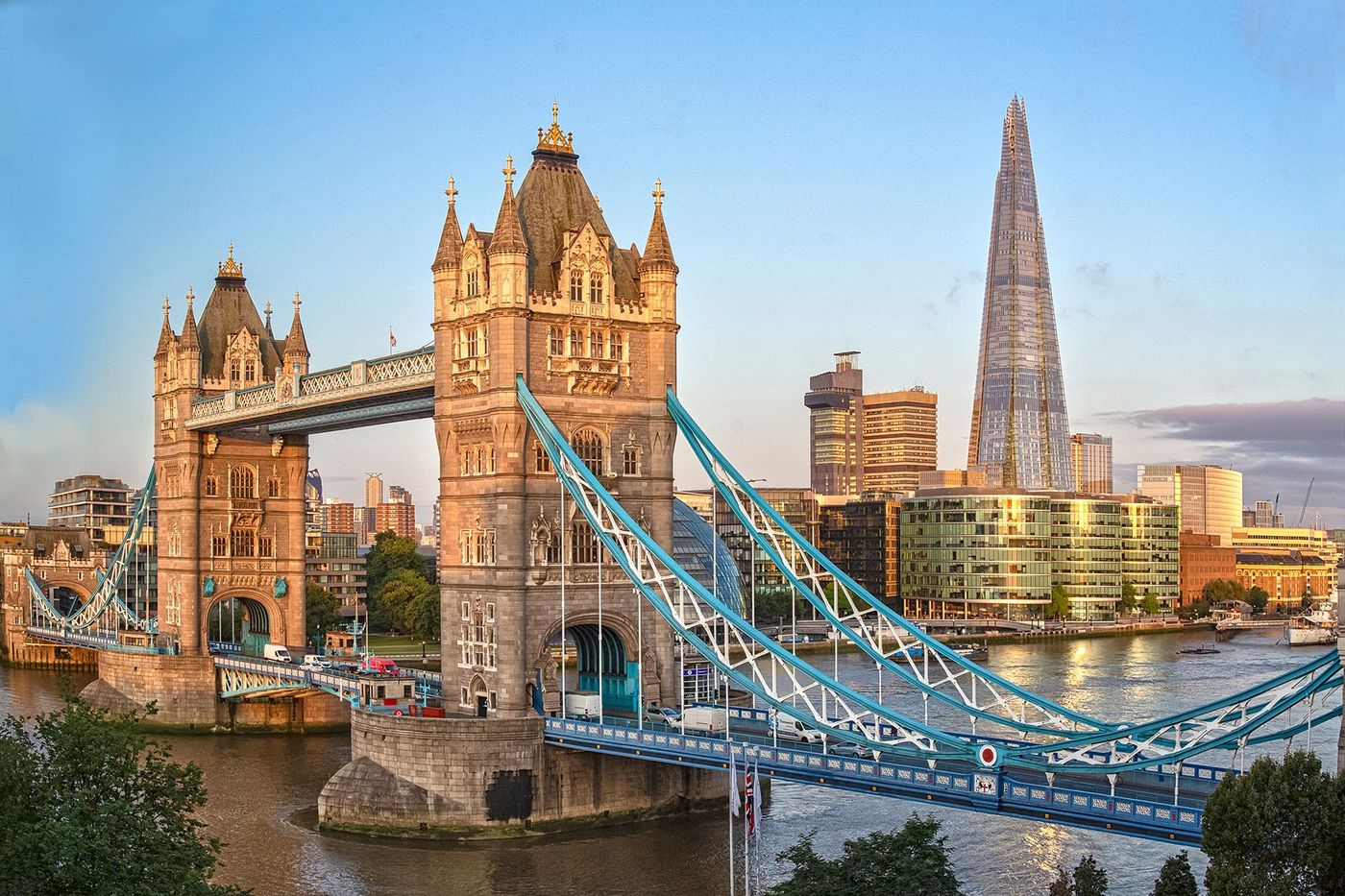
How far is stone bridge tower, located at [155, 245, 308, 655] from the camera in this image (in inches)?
3642

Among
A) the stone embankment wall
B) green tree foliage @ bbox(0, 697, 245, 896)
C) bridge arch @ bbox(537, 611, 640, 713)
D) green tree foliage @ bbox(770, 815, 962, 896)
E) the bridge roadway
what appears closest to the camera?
green tree foliage @ bbox(0, 697, 245, 896)

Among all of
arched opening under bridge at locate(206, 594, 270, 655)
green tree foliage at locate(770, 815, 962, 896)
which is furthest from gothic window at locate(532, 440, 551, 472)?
arched opening under bridge at locate(206, 594, 270, 655)

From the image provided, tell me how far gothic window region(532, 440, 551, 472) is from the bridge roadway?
33.0 feet

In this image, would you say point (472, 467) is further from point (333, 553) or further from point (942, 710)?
point (333, 553)

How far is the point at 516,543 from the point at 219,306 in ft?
138

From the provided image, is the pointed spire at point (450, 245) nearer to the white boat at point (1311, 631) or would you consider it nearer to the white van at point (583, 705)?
the white van at point (583, 705)

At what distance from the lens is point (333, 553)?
6624 inches

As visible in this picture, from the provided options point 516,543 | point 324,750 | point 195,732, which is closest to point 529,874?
point 516,543

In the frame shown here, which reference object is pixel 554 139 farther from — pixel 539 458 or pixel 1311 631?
pixel 1311 631

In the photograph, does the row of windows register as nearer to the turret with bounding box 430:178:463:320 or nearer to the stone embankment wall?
the turret with bounding box 430:178:463:320

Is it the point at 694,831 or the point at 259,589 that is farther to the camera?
the point at 259,589

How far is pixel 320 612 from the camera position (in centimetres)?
13200

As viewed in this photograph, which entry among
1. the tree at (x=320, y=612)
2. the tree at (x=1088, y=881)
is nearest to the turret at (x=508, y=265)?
the tree at (x=1088, y=881)

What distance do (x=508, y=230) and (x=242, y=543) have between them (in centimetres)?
4016
